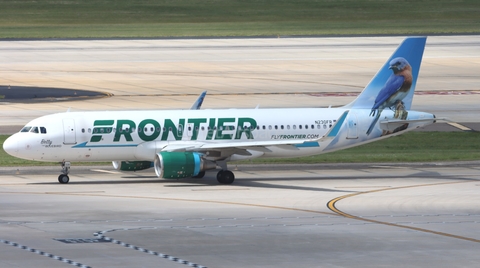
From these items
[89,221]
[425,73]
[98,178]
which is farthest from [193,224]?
[425,73]

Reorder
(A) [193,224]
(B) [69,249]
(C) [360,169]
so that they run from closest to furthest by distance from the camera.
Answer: (B) [69,249], (A) [193,224], (C) [360,169]

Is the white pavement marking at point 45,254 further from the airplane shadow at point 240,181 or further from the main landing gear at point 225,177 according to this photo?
the main landing gear at point 225,177

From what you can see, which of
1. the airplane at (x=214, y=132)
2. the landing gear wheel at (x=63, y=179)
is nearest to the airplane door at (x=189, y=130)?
the airplane at (x=214, y=132)

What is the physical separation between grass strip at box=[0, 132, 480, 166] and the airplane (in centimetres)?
522

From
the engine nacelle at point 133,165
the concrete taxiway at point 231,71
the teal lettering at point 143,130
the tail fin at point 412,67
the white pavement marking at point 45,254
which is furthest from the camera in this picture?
the concrete taxiway at point 231,71

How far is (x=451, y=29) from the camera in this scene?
14525 centimetres

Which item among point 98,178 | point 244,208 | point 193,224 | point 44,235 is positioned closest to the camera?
point 44,235

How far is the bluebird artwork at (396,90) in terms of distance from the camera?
50781 millimetres

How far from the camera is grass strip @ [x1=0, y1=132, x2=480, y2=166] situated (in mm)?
55125

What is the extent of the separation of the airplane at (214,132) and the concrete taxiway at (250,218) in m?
1.29

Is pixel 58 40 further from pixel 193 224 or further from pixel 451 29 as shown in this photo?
pixel 193 224

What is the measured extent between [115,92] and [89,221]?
50622mm

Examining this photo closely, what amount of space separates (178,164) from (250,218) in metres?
8.88

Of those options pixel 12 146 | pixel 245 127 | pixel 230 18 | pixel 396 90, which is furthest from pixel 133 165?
pixel 230 18
